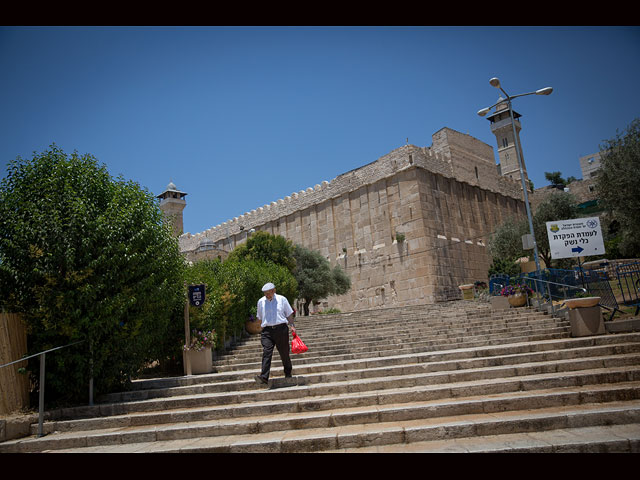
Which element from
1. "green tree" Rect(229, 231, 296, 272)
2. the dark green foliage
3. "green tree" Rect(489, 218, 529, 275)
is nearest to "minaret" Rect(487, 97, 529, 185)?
"green tree" Rect(489, 218, 529, 275)

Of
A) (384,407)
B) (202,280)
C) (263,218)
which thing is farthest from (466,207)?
(384,407)

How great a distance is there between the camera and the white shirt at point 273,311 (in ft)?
22.4

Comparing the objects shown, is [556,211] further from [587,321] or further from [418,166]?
[587,321]

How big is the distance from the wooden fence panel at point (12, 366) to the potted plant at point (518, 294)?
38.2 feet

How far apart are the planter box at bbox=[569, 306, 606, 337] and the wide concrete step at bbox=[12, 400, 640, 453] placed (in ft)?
11.2

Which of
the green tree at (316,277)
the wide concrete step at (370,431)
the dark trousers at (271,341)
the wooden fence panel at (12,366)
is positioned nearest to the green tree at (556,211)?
the green tree at (316,277)

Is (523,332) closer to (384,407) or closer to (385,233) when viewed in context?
(384,407)

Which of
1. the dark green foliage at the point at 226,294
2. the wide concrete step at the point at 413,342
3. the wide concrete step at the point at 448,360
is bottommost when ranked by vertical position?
the wide concrete step at the point at 448,360

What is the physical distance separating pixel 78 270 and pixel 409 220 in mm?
19339

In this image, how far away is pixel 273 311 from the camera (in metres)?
6.88

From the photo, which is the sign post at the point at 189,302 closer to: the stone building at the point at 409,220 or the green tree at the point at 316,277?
the green tree at the point at 316,277

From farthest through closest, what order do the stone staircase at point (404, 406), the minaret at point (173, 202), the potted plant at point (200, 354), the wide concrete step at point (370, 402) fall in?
the minaret at point (173, 202), the potted plant at point (200, 354), the wide concrete step at point (370, 402), the stone staircase at point (404, 406)

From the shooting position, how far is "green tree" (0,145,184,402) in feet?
22.3

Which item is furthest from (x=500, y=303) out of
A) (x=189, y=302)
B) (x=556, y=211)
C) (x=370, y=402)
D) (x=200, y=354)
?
(x=556, y=211)
